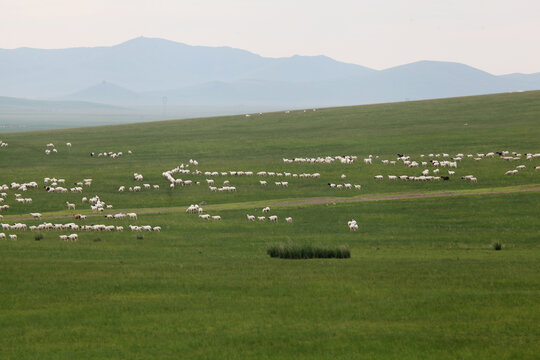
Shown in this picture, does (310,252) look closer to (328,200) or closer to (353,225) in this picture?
(353,225)

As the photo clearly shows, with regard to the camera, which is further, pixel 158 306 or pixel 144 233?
pixel 144 233

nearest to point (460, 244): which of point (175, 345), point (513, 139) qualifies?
point (175, 345)

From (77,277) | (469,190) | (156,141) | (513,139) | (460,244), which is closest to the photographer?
(77,277)

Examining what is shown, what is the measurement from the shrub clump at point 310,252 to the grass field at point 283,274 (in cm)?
106

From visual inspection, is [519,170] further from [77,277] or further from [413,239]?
[77,277]

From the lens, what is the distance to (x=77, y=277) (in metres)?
26.5

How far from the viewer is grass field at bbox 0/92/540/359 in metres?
18.6

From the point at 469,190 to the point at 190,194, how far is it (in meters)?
22.2

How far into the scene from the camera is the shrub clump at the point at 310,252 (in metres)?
31.4

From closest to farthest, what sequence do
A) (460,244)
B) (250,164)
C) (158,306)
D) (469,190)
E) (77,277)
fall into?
(158,306)
(77,277)
(460,244)
(469,190)
(250,164)

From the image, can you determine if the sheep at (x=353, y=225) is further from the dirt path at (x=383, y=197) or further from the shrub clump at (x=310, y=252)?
the shrub clump at (x=310, y=252)

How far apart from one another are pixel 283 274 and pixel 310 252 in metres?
5.13

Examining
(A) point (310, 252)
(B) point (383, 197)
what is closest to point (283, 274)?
(A) point (310, 252)

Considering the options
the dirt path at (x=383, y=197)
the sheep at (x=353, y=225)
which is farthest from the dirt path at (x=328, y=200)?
the sheep at (x=353, y=225)
